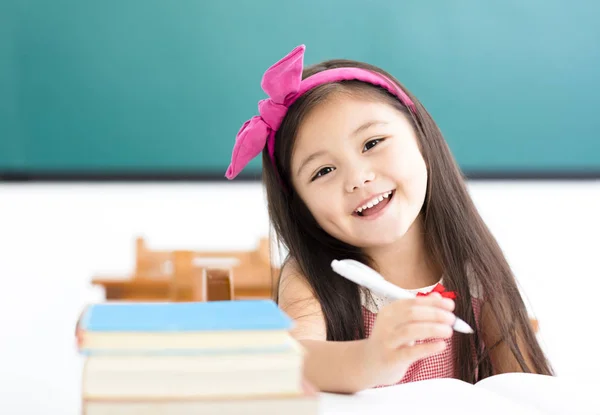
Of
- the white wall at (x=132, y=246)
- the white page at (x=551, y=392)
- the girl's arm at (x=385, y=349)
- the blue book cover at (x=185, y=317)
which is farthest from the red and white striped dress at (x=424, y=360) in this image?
the blue book cover at (x=185, y=317)

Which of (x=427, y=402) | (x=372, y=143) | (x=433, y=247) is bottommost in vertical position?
(x=427, y=402)

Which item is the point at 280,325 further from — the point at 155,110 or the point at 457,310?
the point at 155,110

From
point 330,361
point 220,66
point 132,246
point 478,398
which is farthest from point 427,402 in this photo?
point 220,66

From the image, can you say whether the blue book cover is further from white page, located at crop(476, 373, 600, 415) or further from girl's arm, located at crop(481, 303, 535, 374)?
girl's arm, located at crop(481, 303, 535, 374)

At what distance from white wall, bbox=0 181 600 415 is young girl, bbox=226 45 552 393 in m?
0.50

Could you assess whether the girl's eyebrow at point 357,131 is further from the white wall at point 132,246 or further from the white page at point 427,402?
the white wall at point 132,246

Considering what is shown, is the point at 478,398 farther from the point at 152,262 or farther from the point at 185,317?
the point at 152,262

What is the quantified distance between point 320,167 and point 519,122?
219cm

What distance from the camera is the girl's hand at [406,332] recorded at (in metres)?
0.56

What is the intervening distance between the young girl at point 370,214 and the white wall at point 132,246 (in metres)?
0.50

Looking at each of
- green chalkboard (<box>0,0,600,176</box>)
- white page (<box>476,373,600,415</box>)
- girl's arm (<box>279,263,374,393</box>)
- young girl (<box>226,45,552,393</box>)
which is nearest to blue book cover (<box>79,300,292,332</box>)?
girl's arm (<box>279,263,374,393</box>)

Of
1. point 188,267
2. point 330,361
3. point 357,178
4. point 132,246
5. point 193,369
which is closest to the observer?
point 193,369

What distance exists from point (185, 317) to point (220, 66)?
2.60 metres

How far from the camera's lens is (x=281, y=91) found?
1.03 m
